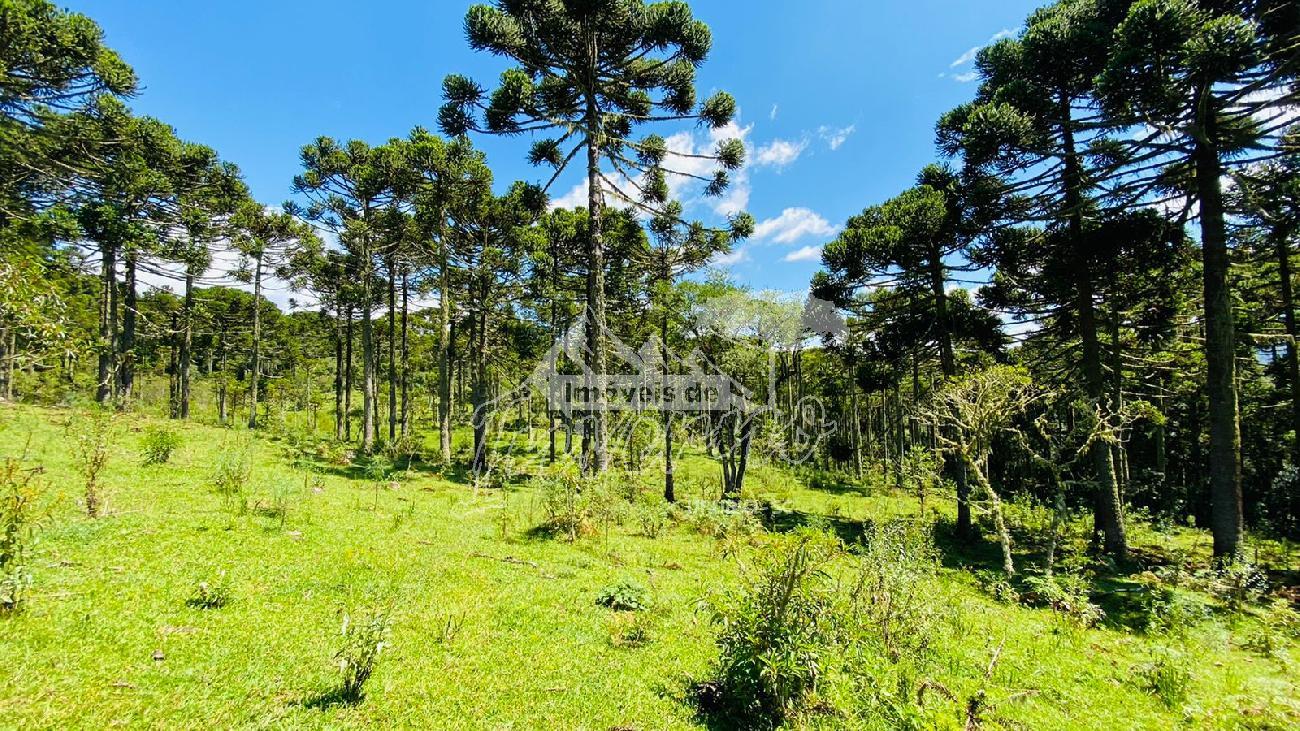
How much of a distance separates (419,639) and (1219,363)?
1756 cm

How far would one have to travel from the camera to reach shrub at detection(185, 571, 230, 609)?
503 centimetres

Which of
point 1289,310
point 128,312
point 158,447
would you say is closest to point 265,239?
point 128,312

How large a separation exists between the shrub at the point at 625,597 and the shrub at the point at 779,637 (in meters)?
2.51

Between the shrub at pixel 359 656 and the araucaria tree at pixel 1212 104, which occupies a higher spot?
the araucaria tree at pixel 1212 104

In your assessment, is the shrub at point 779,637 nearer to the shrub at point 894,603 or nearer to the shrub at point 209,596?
the shrub at point 894,603

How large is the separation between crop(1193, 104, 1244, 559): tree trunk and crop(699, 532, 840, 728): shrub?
13.5 metres

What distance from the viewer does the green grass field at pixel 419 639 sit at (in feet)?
12.7

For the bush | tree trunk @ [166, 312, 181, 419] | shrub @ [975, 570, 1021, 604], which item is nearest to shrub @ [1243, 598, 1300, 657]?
shrub @ [975, 570, 1021, 604]

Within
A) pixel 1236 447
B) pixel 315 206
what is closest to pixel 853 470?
pixel 1236 447

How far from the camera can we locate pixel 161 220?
21.8 m

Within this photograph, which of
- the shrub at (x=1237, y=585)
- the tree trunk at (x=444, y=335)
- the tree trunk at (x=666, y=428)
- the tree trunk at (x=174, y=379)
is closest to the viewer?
the shrub at (x=1237, y=585)

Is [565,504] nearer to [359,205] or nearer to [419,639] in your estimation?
[419,639]

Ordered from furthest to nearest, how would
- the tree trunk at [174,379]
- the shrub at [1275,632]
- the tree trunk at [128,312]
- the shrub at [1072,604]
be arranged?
the tree trunk at [174,379] < the tree trunk at [128,312] < the shrub at [1072,604] < the shrub at [1275,632]

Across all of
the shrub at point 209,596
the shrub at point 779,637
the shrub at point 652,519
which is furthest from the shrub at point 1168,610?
the shrub at point 209,596
